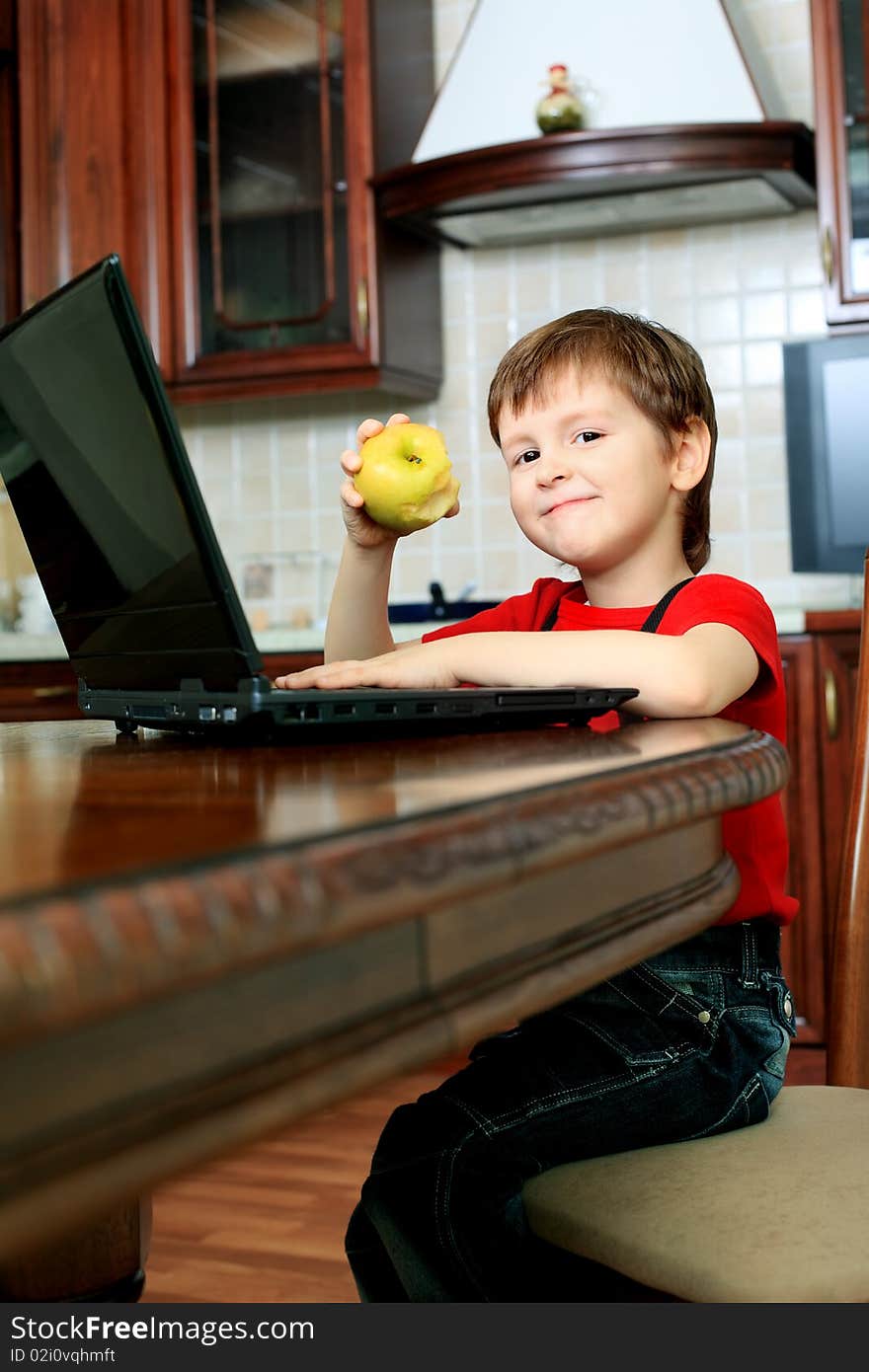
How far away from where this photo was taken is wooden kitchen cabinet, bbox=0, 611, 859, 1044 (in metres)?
2.37

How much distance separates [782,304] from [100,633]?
7.70ft

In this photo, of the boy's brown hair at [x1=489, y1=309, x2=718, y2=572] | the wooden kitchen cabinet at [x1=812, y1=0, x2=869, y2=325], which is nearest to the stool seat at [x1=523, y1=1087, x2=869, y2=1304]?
the boy's brown hair at [x1=489, y1=309, x2=718, y2=572]

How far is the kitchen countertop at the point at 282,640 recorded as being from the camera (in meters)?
2.37

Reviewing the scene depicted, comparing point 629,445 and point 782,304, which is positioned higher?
point 782,304

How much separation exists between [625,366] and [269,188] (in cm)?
203

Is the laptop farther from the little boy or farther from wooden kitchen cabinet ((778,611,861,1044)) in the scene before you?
wooden kitchen cabinet ((778,611,861,1044))

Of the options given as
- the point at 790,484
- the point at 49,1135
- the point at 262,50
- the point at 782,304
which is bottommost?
the point at 49,1135

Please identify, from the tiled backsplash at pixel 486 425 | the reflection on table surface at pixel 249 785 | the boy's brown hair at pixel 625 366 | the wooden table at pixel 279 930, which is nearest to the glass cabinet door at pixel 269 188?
the tiled backsplash at pixel 486 425

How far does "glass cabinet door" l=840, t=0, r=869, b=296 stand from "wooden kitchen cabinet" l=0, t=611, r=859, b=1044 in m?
0.64

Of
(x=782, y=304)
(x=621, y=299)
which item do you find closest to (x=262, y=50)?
(x=621, y=299)

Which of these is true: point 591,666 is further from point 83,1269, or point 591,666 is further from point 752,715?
point 83,1269

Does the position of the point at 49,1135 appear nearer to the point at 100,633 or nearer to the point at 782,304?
the point at 100,633

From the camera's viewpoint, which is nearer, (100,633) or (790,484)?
(100,633)

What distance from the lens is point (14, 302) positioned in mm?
3195
